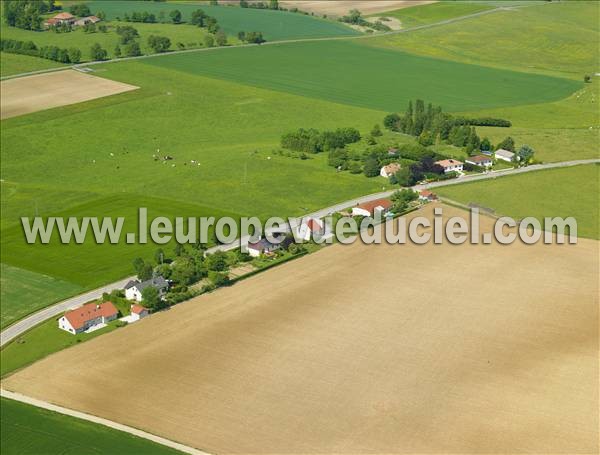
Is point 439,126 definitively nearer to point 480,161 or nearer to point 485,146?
point 485,146

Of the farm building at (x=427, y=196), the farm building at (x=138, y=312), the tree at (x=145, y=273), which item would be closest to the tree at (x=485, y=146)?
the farm building at (x=427, y=196)

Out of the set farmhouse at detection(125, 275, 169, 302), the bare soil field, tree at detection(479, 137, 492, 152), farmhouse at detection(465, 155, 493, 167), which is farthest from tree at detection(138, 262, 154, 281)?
the bare soil field

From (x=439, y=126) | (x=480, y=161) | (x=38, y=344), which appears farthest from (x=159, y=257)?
(x=439, y=126)

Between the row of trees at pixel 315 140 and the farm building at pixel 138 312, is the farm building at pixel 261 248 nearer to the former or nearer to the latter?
the farm building at pixel 138 312

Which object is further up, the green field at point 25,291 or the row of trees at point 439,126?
the row of trees at point 439,126

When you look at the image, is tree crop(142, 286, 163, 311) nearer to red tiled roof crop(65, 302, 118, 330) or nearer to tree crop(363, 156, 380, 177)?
red tiled roof crop(65, 302, 118, 330)

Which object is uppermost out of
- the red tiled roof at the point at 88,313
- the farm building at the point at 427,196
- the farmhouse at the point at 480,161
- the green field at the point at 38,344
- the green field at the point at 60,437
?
the farmhouse at the point at 480,161

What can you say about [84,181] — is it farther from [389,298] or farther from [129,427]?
[129,427]
